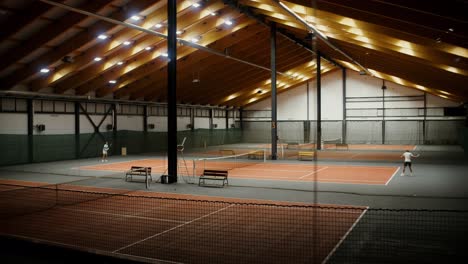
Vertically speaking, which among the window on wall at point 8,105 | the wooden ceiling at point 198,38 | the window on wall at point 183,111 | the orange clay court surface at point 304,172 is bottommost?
the orange clay court surface at point 304,172

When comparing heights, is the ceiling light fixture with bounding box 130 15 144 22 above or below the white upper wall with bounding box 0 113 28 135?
above

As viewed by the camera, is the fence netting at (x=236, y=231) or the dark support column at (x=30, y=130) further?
the dark support column at (x=30, y=130)

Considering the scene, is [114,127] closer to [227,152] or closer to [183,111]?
[227,152]

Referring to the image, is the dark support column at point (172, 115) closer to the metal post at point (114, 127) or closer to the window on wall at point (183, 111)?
the metal post at point (114, 127)

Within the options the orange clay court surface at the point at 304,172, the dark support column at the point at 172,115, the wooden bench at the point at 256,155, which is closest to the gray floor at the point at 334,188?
the dark support column at the point at 172,115

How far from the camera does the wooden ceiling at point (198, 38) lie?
17.0m

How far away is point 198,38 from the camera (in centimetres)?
2977

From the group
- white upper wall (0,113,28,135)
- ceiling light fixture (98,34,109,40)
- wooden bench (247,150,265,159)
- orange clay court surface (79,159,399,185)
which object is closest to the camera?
orange clay court surface (79,159,399,185)

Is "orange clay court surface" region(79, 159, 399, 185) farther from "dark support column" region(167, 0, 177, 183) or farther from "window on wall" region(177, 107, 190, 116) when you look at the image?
"window on wall" region(177, 107, 190, 116)

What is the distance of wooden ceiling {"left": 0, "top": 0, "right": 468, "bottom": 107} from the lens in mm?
16953

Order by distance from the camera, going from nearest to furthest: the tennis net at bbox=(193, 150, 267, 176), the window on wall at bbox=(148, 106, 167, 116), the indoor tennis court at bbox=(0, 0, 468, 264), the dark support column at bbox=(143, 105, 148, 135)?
the indoor tennis court at bbox=(0, 0, 468, 264), the tennis net at bbox=(193, 150, 267, 176), the dark support column at bbox=(143, 105, 148, 135), the window on wall at bbox=(148, 106, 167, 116)

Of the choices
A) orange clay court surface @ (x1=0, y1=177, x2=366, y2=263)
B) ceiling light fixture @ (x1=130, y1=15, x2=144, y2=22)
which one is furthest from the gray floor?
ceiling light fixture @ (x1=130, y1=15, x2=144, y2=22)

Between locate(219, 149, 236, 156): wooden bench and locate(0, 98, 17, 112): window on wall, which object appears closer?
locate(0, 98, 17, 112): window on wall

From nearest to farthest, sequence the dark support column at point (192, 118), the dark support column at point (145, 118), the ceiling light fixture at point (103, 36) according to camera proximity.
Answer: the ceiling light fixture at point (103, 36)
the dark support column at point (145, 118)
the dark support column at point (192, 118)
